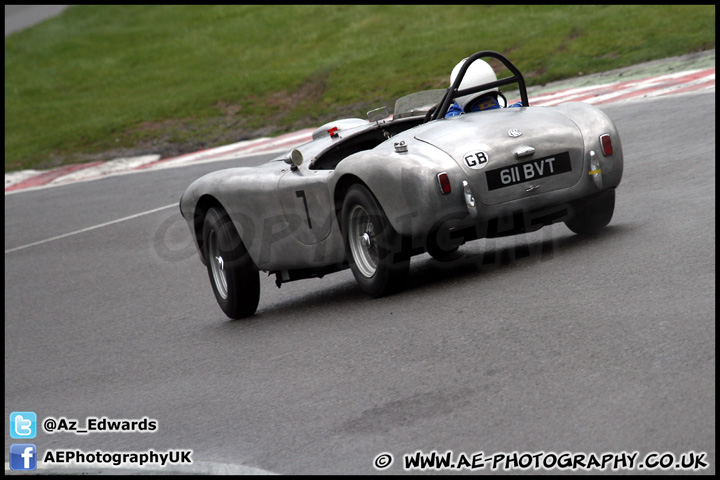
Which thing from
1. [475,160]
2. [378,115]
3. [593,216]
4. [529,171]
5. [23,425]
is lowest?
[23,425]

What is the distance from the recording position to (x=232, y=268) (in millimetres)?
7402

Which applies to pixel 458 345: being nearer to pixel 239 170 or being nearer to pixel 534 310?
pixel 534 310

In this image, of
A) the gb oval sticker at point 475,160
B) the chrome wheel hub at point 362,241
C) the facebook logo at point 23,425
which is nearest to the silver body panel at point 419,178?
the gb oval sticker at point 475,160

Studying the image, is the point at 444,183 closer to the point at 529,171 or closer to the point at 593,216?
the point at 529,171

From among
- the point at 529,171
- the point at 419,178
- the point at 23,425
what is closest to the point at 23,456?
the point at 23,425

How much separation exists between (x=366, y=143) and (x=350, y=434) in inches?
125

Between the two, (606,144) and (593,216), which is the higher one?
(606,144)

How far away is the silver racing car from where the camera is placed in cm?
637

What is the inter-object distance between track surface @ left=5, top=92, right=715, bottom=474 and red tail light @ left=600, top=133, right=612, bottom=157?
21.1 inches

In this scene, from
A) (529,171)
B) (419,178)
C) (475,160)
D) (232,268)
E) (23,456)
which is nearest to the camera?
(23,456)

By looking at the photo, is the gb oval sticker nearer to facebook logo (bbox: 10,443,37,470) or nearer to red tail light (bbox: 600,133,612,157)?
red tail light (bbox: 600,133,612,157)

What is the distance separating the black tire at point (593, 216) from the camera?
7141mm

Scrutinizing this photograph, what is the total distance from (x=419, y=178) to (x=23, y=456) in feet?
8.13

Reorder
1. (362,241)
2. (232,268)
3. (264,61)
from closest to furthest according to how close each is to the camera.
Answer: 1. (362,241)
2. (232,268)
3. (264,61)
